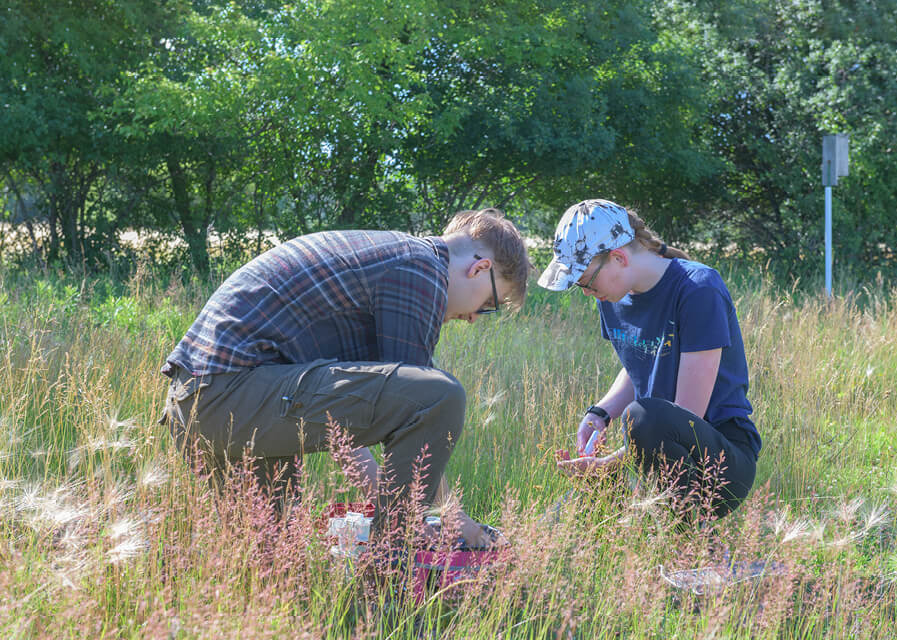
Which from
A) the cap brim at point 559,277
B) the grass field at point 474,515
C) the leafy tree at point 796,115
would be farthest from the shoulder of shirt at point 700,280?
the leafy tree at point 796,115

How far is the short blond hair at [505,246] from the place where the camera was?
2.84 m

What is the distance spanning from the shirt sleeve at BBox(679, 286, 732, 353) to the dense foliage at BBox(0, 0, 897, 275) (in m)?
7.73

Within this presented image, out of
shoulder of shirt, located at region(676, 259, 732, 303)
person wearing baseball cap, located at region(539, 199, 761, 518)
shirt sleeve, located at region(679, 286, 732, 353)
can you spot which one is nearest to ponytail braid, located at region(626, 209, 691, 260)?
person wearing baseball cap, located at region(539, 199, 761, 518)

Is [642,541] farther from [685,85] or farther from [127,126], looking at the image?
[685,85]

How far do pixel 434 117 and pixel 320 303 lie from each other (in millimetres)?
10046

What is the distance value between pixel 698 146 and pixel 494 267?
13.7m

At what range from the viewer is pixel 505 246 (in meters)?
2.83

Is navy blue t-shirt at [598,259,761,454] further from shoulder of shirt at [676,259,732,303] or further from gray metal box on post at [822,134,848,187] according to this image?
gray metal box on post at [822,134,848,187]

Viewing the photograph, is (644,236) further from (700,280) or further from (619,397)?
(619,397)

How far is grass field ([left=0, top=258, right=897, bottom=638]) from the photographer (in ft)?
7.05

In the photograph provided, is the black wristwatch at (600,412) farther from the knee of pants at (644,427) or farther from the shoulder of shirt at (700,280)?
the shoulder of shirt at (700,280)

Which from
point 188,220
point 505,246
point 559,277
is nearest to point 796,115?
point 188,220

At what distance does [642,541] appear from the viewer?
109 inches

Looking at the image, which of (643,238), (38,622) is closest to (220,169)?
(643,238)
